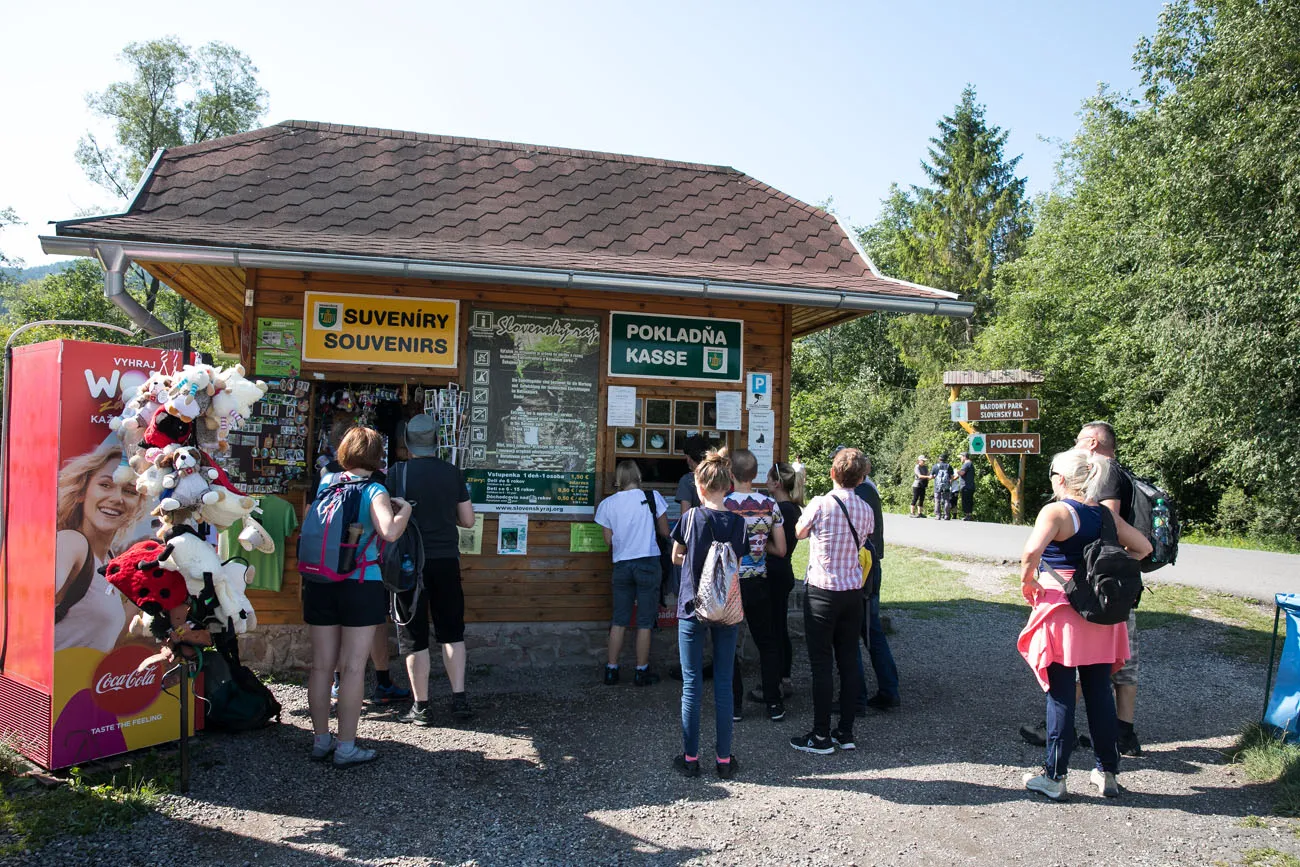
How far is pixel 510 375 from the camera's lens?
6621 mm

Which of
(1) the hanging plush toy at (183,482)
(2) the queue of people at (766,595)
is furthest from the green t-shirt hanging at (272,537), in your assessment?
(1) the hanging plush toy at (183,482)

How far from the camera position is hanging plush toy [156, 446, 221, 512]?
4039 mm

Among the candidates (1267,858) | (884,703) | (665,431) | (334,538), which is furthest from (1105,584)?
(334,538)

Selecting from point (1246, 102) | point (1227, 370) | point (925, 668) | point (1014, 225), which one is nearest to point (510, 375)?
point (925, 668)

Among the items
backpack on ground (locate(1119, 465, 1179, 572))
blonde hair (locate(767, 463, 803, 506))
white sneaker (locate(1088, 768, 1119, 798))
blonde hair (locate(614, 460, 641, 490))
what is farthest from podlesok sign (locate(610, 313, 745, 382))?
white sneaker (locate(1088, 768, 1119, 798))

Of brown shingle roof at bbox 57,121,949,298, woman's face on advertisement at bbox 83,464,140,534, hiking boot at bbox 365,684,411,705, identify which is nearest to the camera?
woman's face on advertisement at bbox 83,464,140,534

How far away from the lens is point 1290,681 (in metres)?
4.95

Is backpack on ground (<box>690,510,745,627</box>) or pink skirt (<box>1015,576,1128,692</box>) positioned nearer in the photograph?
pink skirt (<box>1015,576,1128,692</box>)

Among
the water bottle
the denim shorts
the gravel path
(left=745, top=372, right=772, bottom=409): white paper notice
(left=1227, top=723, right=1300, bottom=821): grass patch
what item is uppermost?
(left=745, top=372, right=772, bottom=409): white paper notice

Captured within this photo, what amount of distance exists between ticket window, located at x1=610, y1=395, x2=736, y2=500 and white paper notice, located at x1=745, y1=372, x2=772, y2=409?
0.97ft

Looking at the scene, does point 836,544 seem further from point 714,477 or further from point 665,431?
point 665,431

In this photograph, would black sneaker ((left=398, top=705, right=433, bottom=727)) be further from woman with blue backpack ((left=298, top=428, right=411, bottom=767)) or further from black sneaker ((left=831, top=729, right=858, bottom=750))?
black sneaker ((left=831, top=729, right=858, bottom=750))

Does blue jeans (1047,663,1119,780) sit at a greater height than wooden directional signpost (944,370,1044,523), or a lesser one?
lesser

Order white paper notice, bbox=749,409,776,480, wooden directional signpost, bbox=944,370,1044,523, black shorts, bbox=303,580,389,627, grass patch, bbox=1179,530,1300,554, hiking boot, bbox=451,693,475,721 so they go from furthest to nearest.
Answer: wooden directional signpost, bbox=944,370,1044,523
grass patch, bbox=1179,530,1300,554
white paper notice, bbox=749,409,776,480
hiking boot, bbox=451,693,475,721
black shorts, bbox=303,580,389,627
